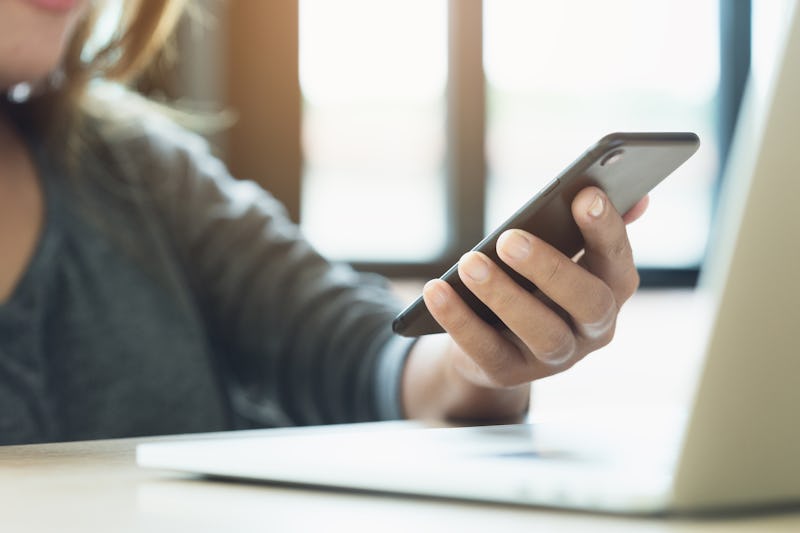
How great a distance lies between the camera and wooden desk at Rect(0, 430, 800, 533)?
326 mm

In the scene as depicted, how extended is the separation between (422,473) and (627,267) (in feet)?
A: 0.89

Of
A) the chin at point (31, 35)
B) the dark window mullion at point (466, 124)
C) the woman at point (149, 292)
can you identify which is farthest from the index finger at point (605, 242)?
the dark window mullion at point (466, 124)

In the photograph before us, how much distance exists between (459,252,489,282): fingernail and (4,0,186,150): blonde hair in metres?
0.64

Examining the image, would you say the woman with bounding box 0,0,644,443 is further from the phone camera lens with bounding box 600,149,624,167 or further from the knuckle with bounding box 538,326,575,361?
the phone camera lens with bounding box 600,149,624,167

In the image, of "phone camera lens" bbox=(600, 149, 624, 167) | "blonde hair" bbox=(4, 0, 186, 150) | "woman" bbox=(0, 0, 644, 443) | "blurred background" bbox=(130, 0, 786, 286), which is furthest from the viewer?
"blurred background" bbox=(130, 0, 786, 286)

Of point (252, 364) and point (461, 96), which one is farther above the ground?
point (461, 96)

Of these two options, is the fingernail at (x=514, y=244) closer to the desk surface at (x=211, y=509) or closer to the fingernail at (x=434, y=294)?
the fingernail at (x=434, y=294)

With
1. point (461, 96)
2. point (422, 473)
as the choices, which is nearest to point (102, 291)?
point (422, 473)

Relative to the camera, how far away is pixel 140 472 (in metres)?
0.46

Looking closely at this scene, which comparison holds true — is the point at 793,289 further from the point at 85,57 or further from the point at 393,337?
the point at 85,57

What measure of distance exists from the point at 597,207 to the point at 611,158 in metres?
0.05

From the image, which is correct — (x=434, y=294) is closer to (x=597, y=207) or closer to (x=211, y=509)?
(x=597, y=207)

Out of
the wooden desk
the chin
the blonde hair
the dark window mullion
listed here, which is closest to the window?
the dark window mullion

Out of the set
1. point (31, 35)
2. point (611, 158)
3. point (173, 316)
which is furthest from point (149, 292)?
point (611, 158)
